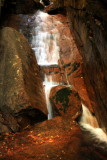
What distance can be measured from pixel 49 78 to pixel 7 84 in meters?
3.26

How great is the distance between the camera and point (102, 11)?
407 centimetres

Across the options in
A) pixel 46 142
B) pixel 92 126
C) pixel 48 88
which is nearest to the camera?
pixel 46 142

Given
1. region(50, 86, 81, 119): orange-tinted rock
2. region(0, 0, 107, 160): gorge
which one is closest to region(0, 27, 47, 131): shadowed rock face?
region(0, 0, 107, 160): gorge

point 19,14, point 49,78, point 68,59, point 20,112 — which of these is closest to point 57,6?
point 19,14

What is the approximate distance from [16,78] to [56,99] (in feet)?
6.52

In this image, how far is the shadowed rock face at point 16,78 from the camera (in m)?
5.31

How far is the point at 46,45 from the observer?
35.6 ft

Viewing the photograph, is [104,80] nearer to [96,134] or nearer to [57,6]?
[96,134]

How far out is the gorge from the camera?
4227 mm

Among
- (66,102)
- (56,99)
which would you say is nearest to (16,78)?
(56,99)

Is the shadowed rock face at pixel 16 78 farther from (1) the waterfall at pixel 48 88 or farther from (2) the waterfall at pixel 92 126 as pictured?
(2) the waterfall at pixel 92 126

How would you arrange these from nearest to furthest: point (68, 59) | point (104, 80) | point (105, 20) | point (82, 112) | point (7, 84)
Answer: point (105, 20)
point (104, 80)
point (7, 84)
point (82, 112)
point (68, 59)

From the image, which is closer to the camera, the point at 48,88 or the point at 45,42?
the point at 48,88

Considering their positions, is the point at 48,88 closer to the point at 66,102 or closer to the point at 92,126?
the point at 66,102
